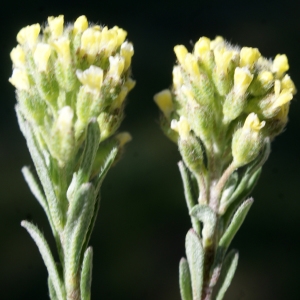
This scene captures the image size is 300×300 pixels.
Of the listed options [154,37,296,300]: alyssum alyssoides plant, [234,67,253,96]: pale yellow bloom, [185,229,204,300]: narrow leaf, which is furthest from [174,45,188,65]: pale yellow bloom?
[185,229,204,300]: narrow leaf

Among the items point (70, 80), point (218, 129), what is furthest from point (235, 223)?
point (70, 80)

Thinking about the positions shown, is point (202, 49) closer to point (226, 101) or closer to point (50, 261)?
point (226, 101)

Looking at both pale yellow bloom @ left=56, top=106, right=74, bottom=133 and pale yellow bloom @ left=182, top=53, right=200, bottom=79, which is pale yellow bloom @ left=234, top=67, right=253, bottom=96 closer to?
pale yellow bloom @ left=182, top=53, right=200, bottom=79

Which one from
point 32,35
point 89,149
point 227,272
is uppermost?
point 32,35

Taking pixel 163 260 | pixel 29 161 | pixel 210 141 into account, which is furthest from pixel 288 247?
pixel 210 141

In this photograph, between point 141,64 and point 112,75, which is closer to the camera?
point 112,75

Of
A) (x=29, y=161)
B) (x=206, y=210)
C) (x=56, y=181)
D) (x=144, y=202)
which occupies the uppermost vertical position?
(x=29, y=161)

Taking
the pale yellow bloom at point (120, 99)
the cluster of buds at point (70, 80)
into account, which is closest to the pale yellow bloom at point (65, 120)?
the cluster of buds at point (70, 80)

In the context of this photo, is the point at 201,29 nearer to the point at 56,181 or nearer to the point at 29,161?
the point at 29,161
